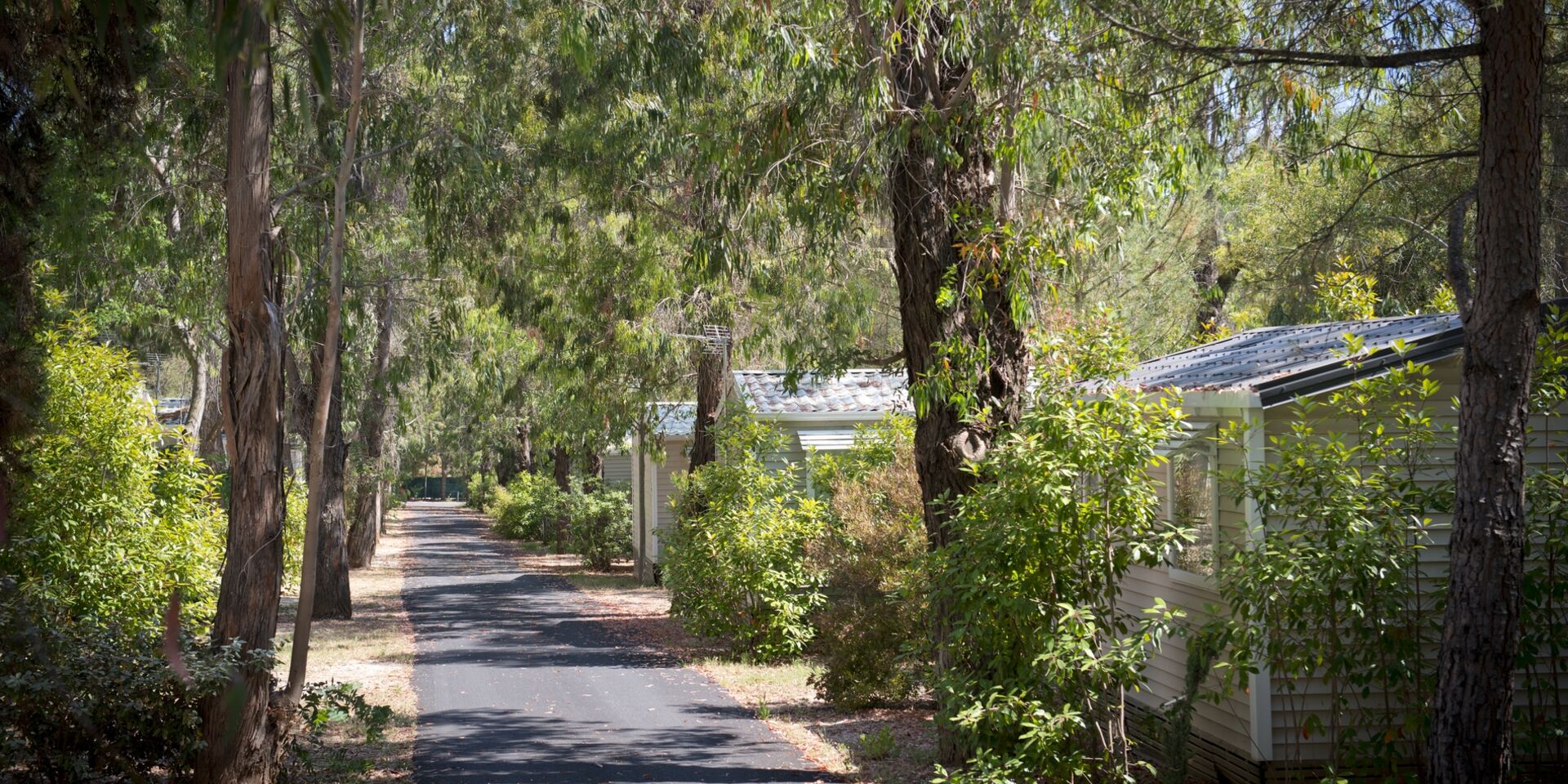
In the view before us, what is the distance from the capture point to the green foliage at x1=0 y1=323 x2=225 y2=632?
403 inches

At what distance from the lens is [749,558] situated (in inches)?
599

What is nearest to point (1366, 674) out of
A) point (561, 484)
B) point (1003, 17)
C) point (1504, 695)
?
point (1504, 695)

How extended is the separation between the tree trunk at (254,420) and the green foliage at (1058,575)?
15.0 ft

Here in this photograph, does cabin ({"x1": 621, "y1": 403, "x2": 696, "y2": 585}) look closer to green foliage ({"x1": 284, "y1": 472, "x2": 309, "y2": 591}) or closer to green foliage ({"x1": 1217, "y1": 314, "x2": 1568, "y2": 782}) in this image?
green foliage ({"x1": 284, "y1": 472, "x2": 309, "y2": 591})

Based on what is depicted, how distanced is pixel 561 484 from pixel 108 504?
1177 inches

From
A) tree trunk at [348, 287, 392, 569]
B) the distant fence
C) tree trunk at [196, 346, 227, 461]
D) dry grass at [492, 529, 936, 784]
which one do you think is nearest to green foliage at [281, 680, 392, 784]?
dry grass at [492, 529, 936, 784]

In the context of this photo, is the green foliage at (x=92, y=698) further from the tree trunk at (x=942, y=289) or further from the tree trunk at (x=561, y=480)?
the tree trunk at (x=561, y=480)

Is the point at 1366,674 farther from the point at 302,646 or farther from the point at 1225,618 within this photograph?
the point at 302,646

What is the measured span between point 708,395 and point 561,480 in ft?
65.3

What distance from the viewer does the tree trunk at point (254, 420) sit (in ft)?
28.4

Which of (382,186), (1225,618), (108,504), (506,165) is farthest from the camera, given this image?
(382,186)

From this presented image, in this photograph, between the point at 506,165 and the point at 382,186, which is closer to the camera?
the point at 506,165

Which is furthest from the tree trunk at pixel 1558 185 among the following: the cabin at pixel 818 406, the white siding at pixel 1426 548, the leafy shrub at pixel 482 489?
the leafy shrub at pixel 482 489

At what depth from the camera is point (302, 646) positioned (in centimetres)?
919
